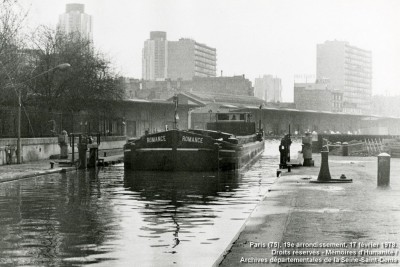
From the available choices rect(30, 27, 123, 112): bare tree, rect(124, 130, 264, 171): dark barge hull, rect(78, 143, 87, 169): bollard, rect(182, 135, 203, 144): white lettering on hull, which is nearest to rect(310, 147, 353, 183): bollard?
rect(124, 130, 264, 171): dark barge hull

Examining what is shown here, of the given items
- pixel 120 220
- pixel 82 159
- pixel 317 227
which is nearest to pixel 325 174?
pixel 120 220

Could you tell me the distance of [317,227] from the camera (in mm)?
11266

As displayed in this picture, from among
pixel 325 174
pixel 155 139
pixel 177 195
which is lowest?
pixel 177 195

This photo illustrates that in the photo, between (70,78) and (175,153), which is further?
(70,78)

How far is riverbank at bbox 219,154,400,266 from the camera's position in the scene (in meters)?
8.87

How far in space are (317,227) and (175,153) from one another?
68.2ft

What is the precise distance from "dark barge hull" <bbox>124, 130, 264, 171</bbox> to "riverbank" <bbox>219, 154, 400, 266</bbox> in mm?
13873

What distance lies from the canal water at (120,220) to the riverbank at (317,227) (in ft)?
2.04

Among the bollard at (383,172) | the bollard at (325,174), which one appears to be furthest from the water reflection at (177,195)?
the bollard at (383,172)

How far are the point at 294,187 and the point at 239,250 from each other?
9.58 meters

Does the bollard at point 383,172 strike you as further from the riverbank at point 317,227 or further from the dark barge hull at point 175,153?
the dark barge hull at point 175,153

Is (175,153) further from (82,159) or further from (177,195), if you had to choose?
(177,195)

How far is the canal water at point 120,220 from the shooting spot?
32.9 feet

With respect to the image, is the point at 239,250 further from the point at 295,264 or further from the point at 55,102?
the point at 55,102
